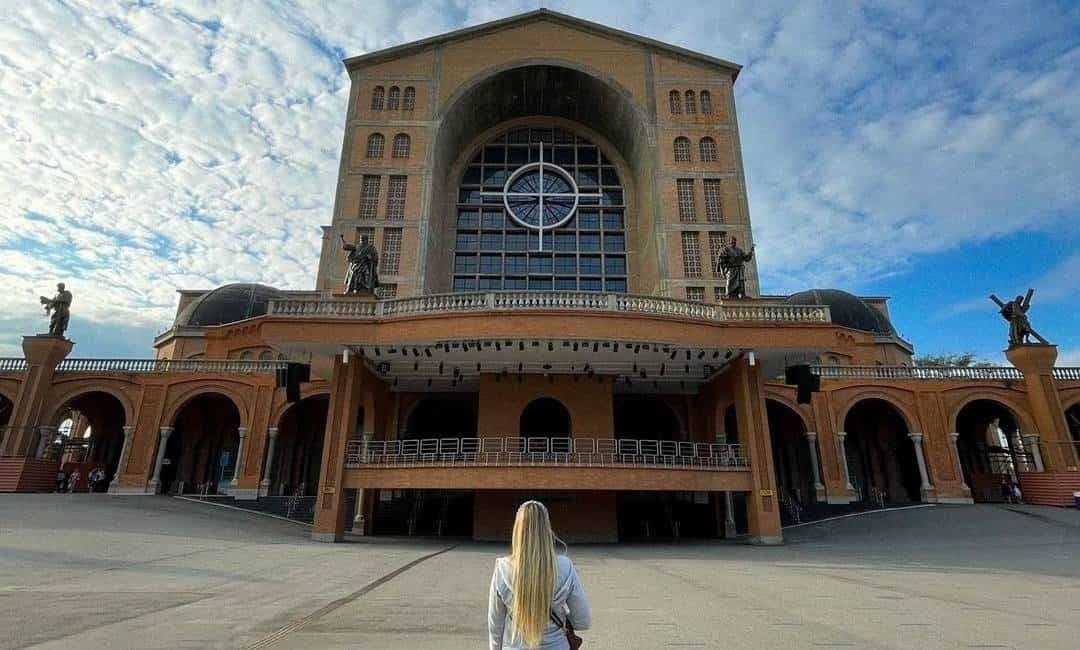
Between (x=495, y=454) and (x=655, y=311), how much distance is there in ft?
22.0

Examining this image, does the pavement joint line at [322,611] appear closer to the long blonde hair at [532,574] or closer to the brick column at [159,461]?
the long blonde hair at [532,574]

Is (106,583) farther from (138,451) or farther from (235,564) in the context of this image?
(138,451)

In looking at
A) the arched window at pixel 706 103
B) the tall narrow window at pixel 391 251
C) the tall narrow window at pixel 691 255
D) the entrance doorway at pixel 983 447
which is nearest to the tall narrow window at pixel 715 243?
the tall narrow window at pixel 691 255

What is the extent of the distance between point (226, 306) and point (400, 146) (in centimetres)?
1579

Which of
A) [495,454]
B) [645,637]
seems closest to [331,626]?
[645,637]

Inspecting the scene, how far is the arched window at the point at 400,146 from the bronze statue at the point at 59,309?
17.2 m

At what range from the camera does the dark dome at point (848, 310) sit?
36.1 m

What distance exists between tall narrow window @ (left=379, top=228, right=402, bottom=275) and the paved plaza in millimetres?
15304

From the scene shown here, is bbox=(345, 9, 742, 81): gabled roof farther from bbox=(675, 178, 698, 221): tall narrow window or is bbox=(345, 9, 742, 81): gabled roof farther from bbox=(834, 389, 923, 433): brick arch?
bbox=(834, 389, 923, 433): brick arch

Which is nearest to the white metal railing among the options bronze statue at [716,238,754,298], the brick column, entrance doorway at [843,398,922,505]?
bronze statue at [716,238,754,298]

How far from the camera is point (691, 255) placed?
97.0 ft

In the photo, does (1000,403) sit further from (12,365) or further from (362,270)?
(12,365)

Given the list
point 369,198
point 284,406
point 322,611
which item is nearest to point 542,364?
point 322,611

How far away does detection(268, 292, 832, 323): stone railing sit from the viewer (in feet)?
57.1
